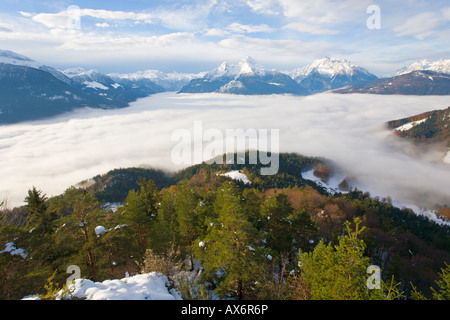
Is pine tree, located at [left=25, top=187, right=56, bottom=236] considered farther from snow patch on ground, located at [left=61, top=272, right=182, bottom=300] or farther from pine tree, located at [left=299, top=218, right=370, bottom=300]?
pine tree, located at [left=299, top=218, right=370, bottom=300]

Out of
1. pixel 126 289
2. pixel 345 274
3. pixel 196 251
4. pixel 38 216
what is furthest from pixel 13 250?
pixel 345 274

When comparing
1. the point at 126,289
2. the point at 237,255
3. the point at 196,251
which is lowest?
the point at 196,251

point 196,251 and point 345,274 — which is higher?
point 345,274

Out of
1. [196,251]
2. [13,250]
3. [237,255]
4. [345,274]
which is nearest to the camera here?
[345,274]

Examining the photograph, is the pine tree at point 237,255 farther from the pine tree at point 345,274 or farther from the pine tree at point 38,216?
the pine tree at point 38,216

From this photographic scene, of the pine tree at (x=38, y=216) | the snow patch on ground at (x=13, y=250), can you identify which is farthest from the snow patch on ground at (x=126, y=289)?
the pine tree at (x=38, y=216)

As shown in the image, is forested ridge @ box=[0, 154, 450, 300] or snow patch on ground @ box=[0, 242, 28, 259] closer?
forested ridge @ box=[0, 154, 450, 300]

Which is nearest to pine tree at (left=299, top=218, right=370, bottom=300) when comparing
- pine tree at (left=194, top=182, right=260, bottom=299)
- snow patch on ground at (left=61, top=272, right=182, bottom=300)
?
pine tree at (left=194, top=182, right=260, bottom=299)

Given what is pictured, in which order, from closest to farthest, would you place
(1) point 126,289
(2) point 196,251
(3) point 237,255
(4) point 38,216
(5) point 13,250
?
(1) point 126,289 < (5) point 13,250 < (3) point 237,255 < (2) point 196,251 < (4) point 38,216

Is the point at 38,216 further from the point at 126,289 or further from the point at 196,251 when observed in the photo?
the point at 126,289

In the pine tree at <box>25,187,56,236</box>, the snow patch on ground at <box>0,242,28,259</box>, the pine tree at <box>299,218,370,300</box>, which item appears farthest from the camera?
the pine tree at <box>25,187,56,236</box>

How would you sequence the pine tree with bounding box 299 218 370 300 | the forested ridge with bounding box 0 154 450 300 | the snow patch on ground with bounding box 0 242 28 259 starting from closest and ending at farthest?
the pine tree with bounding box 299 218 370 300 < the forested ridge with bounding box 0 154 450 300 < the snow patch on ground with bounding box 0 242 28 259
